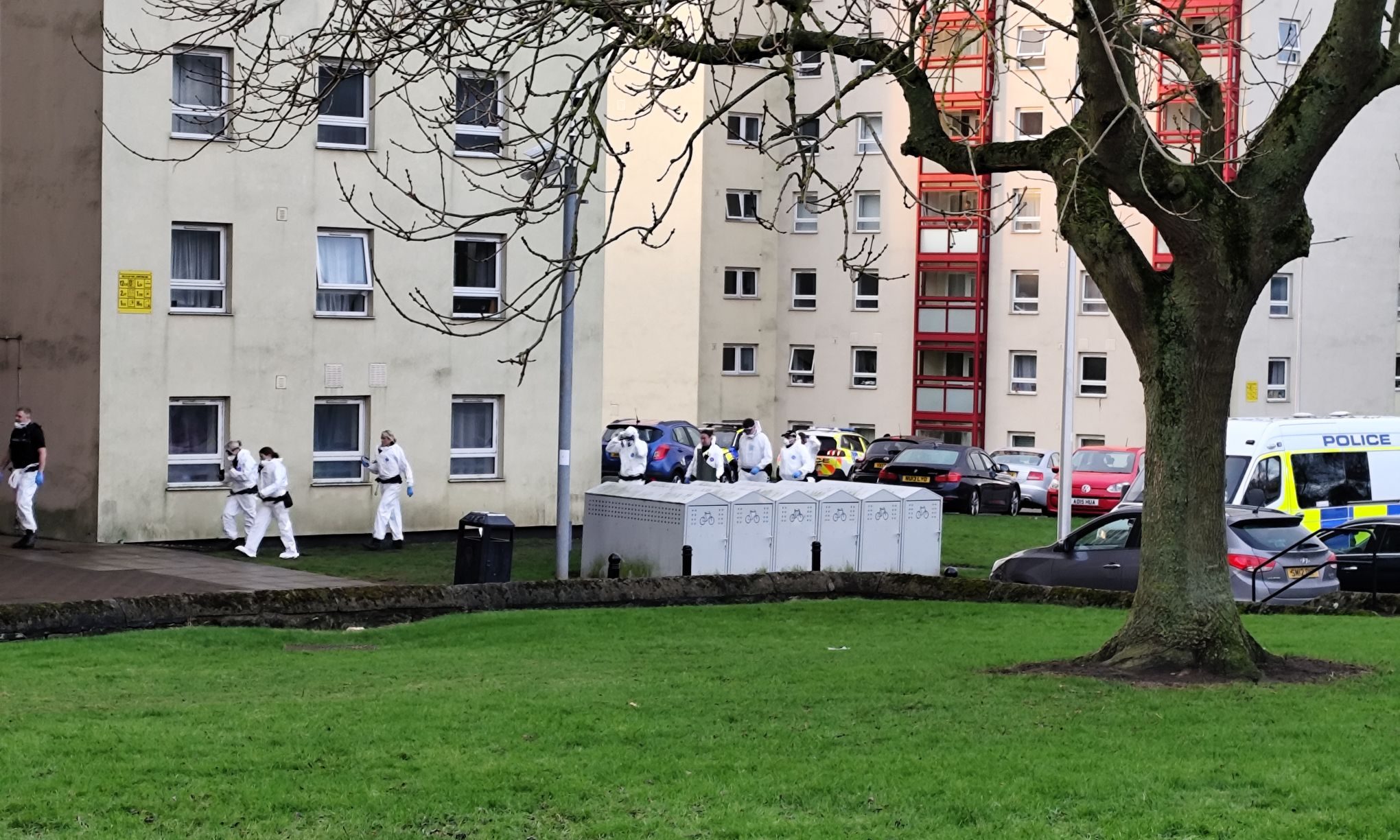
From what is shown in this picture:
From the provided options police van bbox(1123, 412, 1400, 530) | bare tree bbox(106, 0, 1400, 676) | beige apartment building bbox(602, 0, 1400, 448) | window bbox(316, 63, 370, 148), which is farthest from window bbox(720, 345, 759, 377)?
bare tree bbox(106, 0, 1400, 676)

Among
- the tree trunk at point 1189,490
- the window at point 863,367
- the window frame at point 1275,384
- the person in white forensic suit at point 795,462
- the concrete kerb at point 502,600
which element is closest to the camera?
the tree trunk at point 1189,490

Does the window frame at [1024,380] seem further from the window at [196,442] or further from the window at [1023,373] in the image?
the window at [196,442]

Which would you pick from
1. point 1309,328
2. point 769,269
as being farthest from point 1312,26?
point 769,269

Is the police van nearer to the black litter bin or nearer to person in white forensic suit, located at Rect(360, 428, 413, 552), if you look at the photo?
the black litter bin

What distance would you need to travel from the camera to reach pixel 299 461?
30.9 m

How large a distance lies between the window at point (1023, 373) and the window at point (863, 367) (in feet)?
15.2

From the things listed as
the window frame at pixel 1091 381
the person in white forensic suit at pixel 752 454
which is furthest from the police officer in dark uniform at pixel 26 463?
the window frame at pixel 1091 381

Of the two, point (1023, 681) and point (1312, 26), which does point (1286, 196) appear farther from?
point (1312, 26)

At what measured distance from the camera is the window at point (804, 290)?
62375 millimetres

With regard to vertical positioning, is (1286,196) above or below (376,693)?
above

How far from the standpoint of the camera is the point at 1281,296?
58688 millimetres

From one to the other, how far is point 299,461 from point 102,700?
19475 millimetres

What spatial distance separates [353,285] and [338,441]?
8.58ft

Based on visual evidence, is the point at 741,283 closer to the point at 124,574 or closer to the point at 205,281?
the point at 205,281
